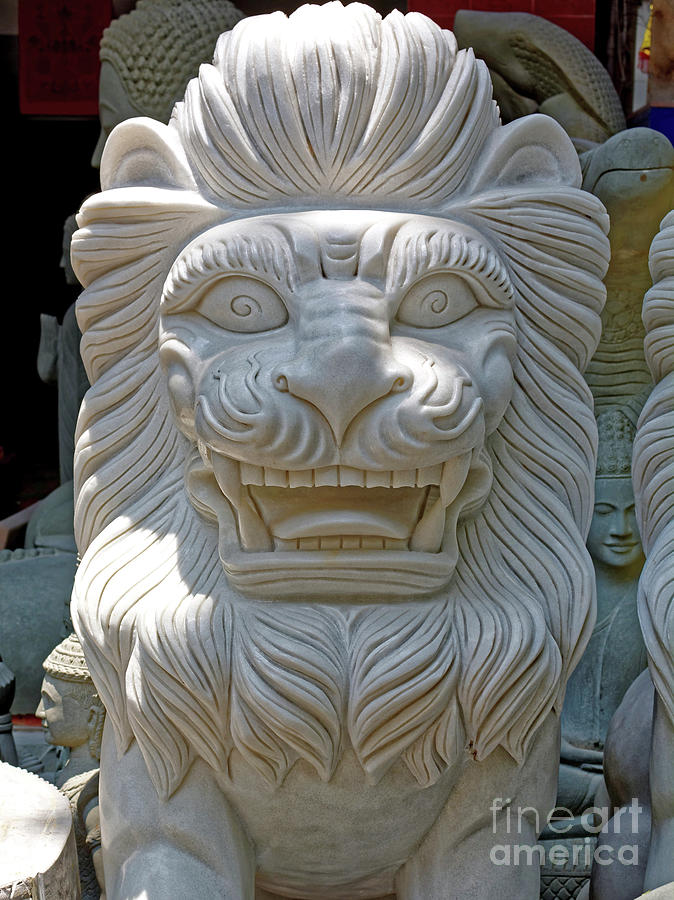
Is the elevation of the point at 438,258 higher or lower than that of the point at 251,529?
higher

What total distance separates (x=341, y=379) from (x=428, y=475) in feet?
0.51

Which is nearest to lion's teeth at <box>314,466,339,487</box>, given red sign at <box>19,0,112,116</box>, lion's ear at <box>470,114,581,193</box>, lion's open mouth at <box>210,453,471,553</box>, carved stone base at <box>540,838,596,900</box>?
lion's open mouth at <box>210,453,471,553</box>

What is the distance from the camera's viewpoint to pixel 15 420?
571 centimetres

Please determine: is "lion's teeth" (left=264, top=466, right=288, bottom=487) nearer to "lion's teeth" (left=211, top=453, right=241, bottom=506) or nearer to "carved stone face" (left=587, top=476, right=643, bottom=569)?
"lion's teeth" (left=211, top=453, right=241, bottom=506)

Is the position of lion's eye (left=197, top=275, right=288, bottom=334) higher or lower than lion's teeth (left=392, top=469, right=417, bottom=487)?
higher

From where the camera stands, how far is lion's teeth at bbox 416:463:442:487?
1.28m

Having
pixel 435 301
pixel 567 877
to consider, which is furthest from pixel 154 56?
pixel 567 877

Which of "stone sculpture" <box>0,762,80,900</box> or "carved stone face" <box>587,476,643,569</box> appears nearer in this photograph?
"stone sculpture" <box>0,762,80,900</box>

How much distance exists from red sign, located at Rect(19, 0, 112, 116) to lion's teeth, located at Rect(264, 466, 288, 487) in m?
2.64

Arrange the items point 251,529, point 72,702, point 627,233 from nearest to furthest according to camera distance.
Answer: point 251,529 → point 72,702 → point 627,233

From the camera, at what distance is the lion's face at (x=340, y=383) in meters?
1.24

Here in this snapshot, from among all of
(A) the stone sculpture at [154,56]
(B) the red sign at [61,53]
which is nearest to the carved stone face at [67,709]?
(A) the stone sculpture at [154,56]

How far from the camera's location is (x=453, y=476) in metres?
1.30

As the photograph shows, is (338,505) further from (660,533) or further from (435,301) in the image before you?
(660,533)
